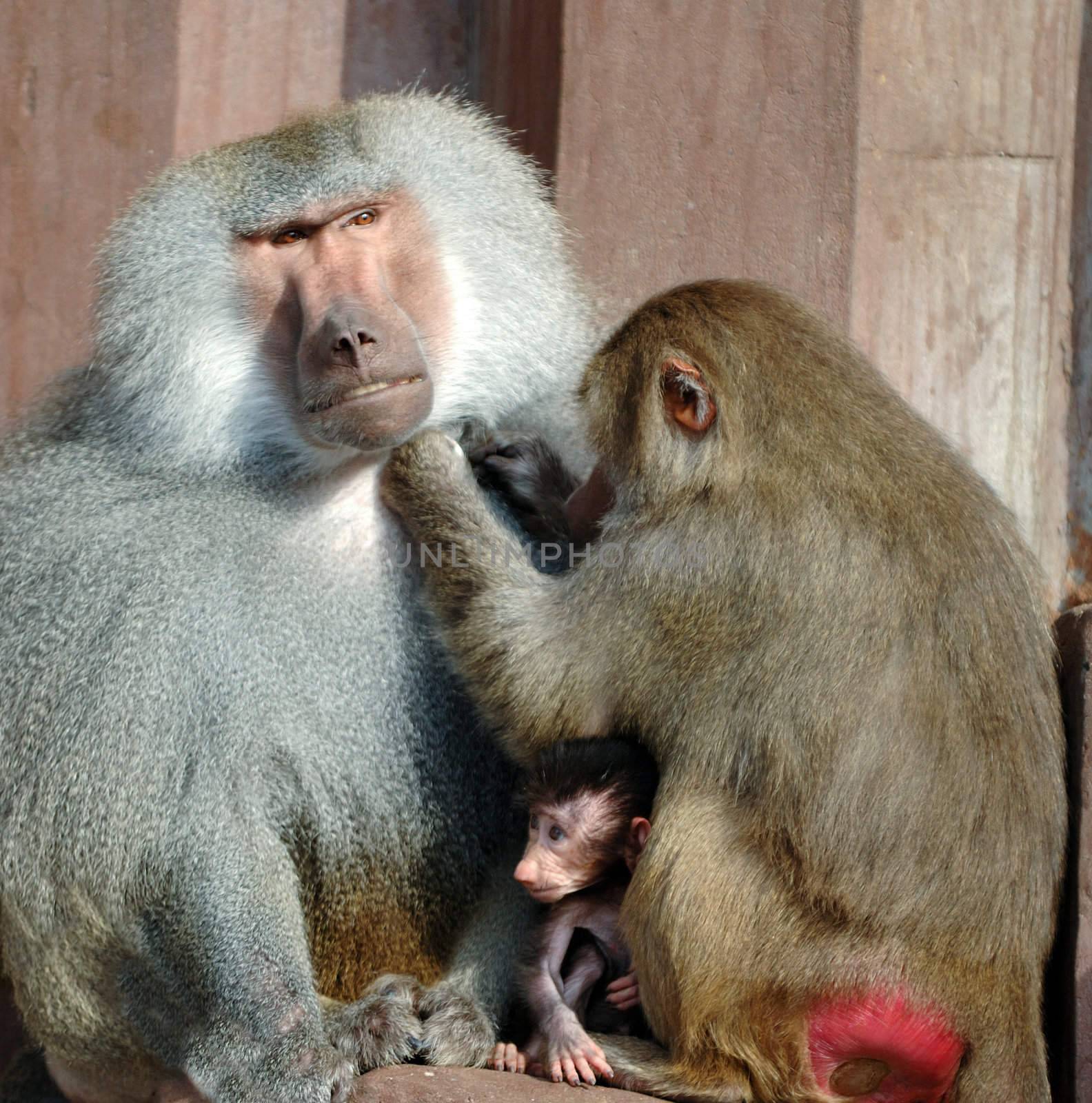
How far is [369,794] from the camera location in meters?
2.84

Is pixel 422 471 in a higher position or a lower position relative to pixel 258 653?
higher

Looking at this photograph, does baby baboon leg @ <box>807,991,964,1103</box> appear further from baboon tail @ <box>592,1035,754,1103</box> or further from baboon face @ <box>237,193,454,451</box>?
baboon face @ <box>237,193,454,451</box>

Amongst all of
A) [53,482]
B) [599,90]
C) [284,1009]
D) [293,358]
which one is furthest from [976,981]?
[599,90]

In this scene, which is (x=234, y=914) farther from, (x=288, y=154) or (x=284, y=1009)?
(x=288, y=154)

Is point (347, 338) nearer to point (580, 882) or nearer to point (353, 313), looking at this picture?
point (353, 313)

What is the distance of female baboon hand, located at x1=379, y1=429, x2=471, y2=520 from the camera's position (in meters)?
2.92

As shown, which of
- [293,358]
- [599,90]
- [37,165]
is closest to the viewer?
[293,358]

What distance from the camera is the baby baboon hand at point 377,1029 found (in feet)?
8.91

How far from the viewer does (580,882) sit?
2783 mm

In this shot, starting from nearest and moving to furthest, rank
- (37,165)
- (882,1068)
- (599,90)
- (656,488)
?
1. (882,1068)
2. (656,488)
3. (599,90)
4. (37,165)

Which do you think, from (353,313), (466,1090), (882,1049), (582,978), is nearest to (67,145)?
(353,313)

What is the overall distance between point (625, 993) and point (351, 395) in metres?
1.12

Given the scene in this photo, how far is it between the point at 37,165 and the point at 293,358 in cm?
140

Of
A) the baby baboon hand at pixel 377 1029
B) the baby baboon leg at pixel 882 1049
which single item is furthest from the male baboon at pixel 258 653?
the baby baboon leg at pixel 882 1049
